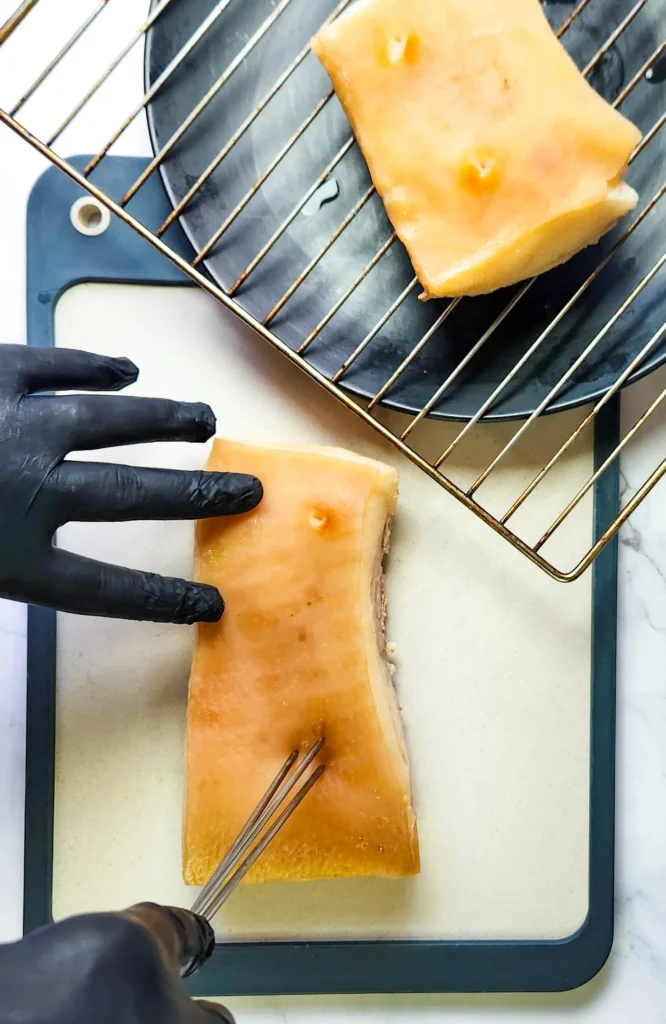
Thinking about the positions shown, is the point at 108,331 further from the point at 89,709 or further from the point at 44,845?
the point at 44,845

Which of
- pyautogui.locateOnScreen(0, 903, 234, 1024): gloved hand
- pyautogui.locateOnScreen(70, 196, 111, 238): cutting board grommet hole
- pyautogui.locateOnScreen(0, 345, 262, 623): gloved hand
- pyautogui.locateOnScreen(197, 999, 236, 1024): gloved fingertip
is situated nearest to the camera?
pyautogui.locateOnScreen(0, 903, 234, 1024): gloved hand

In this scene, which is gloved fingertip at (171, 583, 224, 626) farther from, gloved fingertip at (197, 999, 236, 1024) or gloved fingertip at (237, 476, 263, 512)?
gloved fingertip at (197, 999, 236, 1024)

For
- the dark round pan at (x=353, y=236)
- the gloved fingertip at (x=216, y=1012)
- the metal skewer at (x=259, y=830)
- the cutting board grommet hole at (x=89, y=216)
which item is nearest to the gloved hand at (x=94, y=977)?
the gloved fingertip at (x=216, y=1012)

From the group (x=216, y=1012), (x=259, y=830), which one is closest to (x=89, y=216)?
(x=259, y=830)

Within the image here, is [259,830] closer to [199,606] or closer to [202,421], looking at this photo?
[199,606]

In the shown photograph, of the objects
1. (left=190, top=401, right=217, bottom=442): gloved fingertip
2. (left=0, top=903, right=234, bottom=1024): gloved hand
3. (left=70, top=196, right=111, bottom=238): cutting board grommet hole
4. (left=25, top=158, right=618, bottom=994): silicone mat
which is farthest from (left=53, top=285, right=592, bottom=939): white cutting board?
(left=0, top=903, right=234, bottom=1024): gloved hand

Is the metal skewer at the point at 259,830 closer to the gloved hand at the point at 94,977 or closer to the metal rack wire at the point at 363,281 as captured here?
the gloved hand at the point at 94,977
